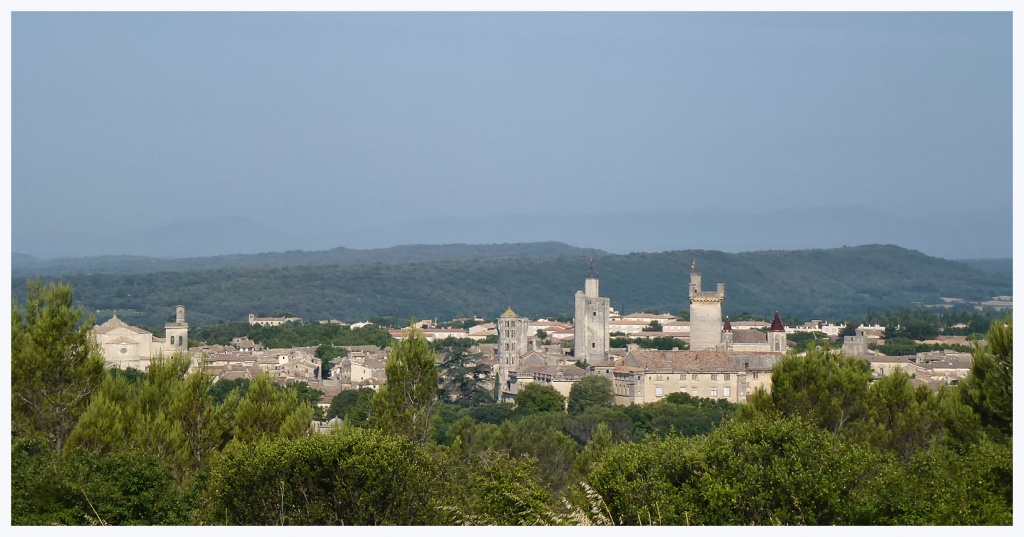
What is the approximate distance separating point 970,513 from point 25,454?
9.86m

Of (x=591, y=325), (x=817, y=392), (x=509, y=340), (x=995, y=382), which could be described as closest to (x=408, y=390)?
(x=817, y=392)

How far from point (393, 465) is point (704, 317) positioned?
51.5 metres

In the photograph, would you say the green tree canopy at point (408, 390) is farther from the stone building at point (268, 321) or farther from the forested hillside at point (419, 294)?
the forested hillside at point (419, 294)

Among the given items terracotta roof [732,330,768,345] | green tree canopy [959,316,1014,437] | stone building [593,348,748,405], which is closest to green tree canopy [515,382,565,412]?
stone building [593,348,748,405]

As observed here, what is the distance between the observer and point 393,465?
48.1 feet

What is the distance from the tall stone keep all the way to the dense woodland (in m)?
44.8

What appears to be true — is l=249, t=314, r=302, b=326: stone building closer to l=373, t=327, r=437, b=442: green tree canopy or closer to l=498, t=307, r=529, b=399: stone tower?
l=498, t=307, r=529, b=399: stone tower

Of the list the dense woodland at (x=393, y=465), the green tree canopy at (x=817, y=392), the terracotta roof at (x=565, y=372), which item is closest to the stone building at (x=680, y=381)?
the terracotta roof at (x=565, y=372)

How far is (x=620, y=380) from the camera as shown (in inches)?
2148

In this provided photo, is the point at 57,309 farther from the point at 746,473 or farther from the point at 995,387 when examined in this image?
the point at 995,387

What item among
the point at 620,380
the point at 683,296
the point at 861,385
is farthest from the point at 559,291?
the point at 861,385

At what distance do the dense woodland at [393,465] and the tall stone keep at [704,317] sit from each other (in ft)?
147

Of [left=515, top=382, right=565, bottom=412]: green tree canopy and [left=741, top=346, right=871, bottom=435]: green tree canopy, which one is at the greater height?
[left=741, top=346, right=871, bottom=435]: green tree canopy

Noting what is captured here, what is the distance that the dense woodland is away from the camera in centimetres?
1427
